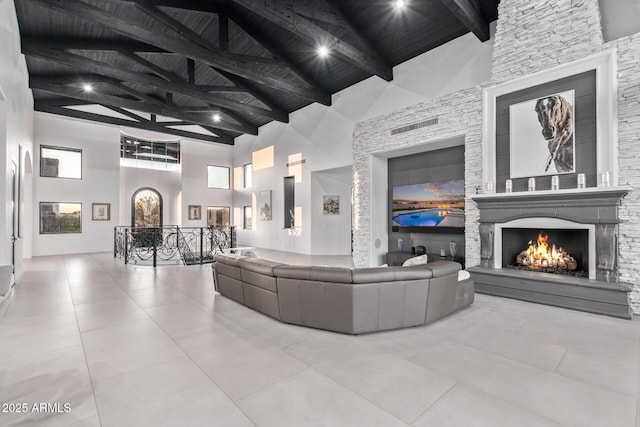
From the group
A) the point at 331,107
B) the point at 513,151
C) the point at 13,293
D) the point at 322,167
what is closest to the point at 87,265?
the point at 13,293

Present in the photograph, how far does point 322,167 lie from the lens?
10.2 m

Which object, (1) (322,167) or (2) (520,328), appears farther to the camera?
(1) (322,167)

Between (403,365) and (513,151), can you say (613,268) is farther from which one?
(403,365)

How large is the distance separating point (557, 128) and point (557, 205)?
4.16 feet

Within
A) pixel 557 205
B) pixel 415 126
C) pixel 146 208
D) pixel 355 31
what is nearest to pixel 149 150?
pixel 146 208

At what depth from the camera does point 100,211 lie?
450 inches

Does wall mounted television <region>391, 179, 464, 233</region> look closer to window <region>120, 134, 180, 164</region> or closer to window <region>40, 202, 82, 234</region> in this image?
window <region>120, 134, 180, 164</region>

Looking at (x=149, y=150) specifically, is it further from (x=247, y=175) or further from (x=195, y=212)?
(x=247, y=175)

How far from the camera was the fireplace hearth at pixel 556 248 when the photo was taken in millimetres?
4266

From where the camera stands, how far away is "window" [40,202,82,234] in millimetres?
10445

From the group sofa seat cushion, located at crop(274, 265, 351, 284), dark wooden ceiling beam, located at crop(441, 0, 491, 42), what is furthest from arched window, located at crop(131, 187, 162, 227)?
dark wooden ceiling beam, located at crop(441, 0, 491, 42)

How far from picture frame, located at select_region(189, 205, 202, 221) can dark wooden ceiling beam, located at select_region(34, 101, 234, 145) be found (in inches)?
125

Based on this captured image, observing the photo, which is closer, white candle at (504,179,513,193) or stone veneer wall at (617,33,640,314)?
stone veneer wall at (617,33,640,314)

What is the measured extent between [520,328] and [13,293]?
25.7 ft
